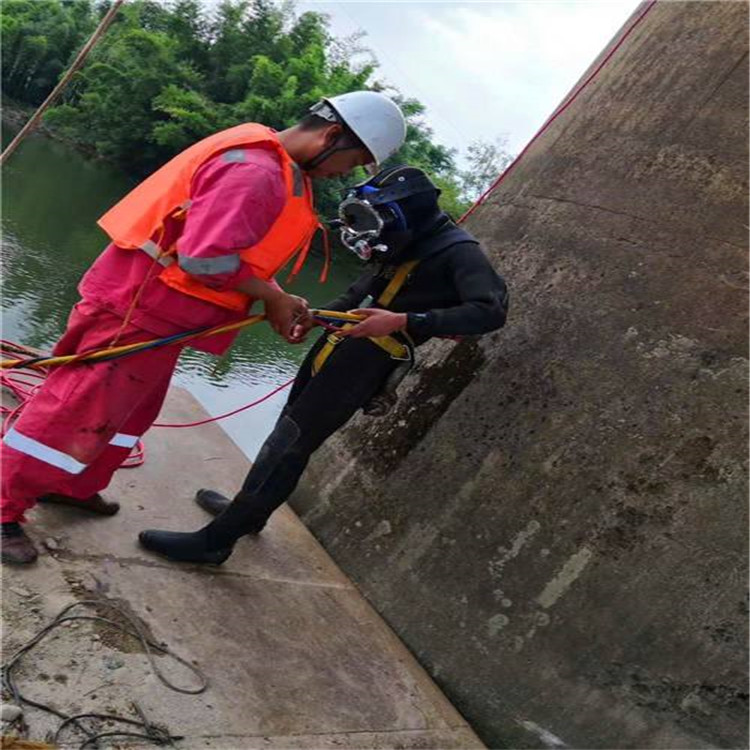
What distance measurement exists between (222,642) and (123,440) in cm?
83

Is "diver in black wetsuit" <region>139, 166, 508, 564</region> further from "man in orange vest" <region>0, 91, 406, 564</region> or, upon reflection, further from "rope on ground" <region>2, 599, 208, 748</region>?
"rope on ground" <region>2, 599, 208, 748</region>

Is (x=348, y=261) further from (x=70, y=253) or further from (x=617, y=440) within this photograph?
(x=617, y=440)

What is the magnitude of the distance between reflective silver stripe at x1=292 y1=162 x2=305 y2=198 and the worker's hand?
1.64 feet

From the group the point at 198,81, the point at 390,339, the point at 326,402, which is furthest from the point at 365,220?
the point at 198,81

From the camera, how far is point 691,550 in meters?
2.47

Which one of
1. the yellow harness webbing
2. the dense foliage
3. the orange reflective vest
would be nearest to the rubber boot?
the yellow harness webbing

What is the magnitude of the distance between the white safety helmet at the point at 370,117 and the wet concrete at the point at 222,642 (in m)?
1.73

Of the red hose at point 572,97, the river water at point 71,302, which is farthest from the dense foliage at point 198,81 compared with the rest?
the red hose at point 572,97

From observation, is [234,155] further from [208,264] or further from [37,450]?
[37,450]

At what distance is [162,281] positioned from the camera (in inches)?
90.2

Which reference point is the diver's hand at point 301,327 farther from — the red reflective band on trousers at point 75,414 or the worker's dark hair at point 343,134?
the worker's dark hair at point 343,134

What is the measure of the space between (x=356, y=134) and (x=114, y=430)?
1.31 metres

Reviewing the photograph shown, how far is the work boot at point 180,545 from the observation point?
271cm

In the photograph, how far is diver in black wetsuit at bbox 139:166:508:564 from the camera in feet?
8.54
